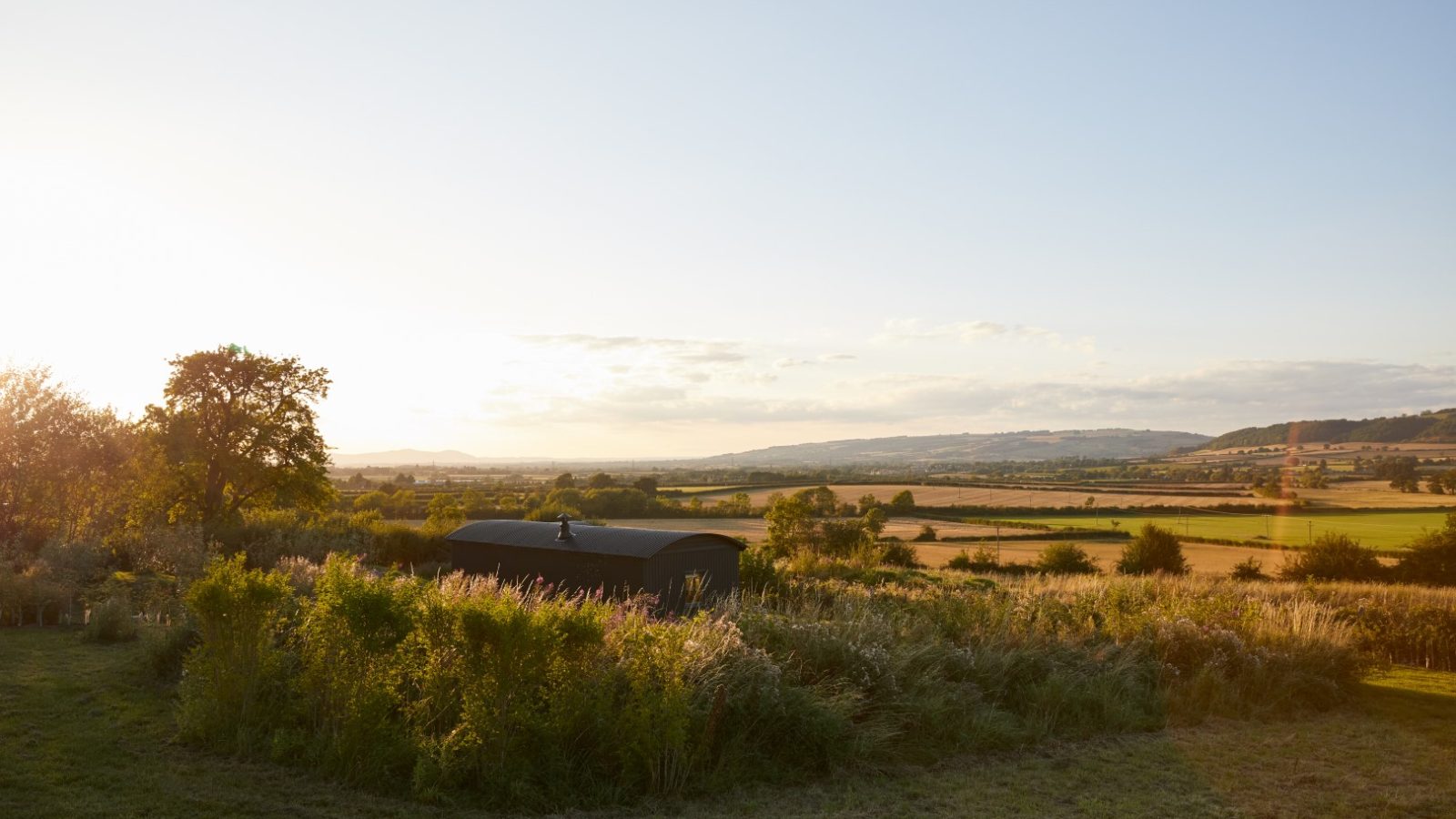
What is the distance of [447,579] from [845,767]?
4.63 metres

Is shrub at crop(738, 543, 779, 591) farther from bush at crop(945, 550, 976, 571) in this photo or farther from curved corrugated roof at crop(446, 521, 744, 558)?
bush at crop(945, 550, 976, 571)

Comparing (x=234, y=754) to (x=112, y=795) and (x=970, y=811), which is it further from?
(x=970, y=811)

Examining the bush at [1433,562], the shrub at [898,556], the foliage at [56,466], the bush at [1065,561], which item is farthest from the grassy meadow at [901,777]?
the shrub at [898,556]

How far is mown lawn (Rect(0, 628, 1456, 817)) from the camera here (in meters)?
6.64

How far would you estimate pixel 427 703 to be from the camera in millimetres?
7523

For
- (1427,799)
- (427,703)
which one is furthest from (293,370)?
(1427,799)

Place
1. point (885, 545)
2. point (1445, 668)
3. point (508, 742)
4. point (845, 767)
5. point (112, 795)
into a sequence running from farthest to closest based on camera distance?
point (885, 545) < point (1445, 668) < point (845, 767) < point (508, 742) < point (112, 795)

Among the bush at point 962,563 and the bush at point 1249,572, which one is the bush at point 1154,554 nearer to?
the bush at point 1249,572

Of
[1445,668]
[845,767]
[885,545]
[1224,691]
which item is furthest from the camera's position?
[885,545]

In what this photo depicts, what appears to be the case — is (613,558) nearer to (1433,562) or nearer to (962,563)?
(962,563)

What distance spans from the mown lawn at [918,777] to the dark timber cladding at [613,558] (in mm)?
8564

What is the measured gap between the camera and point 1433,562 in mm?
29312

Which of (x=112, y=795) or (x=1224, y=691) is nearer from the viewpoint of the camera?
(x=112, y=795)

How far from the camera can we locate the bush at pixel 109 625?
512 inches
